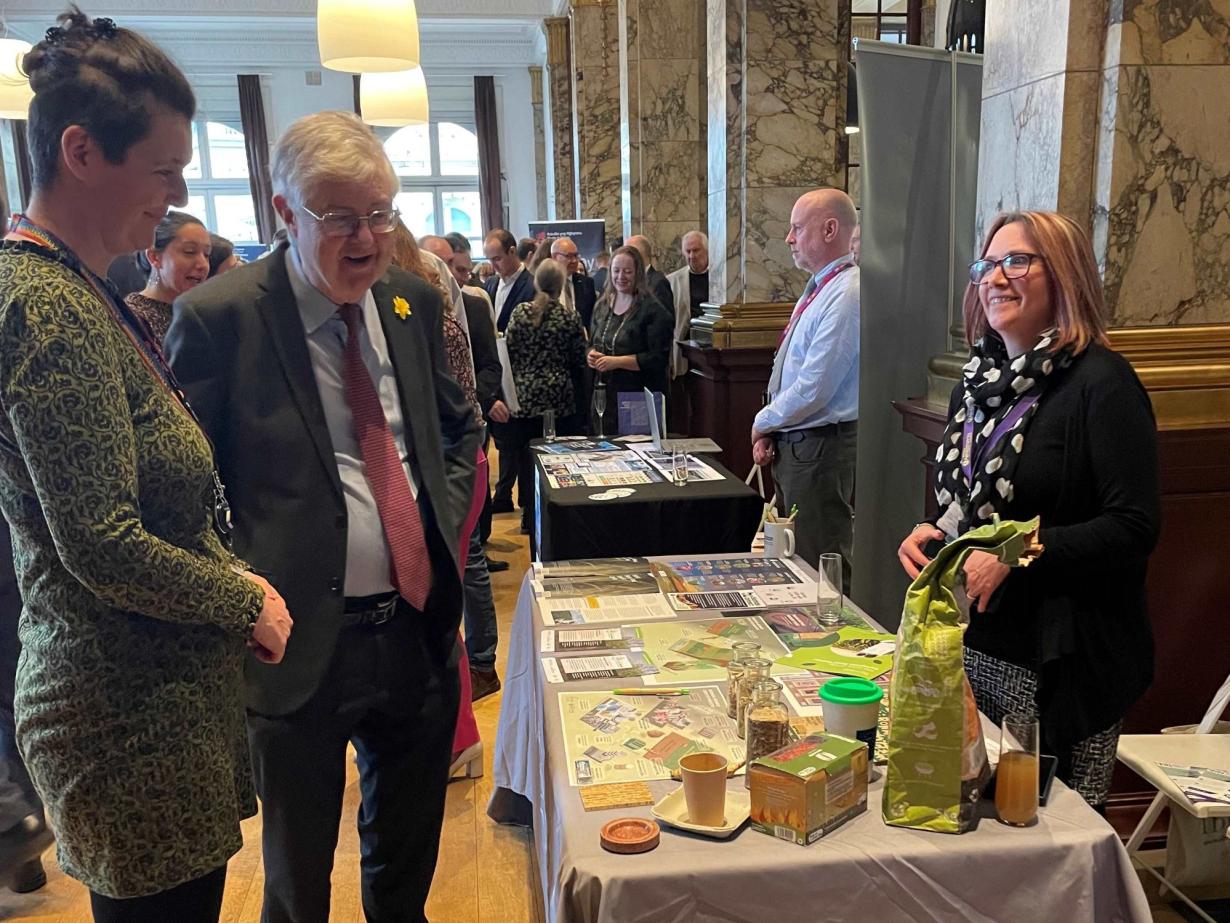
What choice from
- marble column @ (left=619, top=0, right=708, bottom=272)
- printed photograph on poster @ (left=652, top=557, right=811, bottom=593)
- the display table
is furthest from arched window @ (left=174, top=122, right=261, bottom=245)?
the display table

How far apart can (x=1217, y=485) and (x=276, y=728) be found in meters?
2.05

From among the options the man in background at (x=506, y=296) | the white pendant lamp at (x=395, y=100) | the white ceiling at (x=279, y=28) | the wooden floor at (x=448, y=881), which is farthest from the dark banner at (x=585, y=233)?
the wooden floor at (x=448, y=881)

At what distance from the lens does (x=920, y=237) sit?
Answer: 333cm

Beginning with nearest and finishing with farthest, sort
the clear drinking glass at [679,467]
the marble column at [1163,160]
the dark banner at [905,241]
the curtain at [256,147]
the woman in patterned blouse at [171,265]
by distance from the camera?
the marble column at [1163,160]
the woman in patterned blouse at [171,265]
the clear drinking glass at [679,467]
the dark banner at [905,241]
the curtain at [256,147]

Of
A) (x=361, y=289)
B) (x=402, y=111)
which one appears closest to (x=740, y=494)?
(x=361, y=289)

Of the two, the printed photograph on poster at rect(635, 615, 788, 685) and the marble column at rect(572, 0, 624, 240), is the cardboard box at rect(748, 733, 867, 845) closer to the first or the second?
the printed photograph on poster at rect(635, 615, 788, 685)

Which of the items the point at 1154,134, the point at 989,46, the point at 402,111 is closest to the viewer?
the point at 1154,134

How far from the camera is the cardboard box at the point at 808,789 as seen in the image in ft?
3.85

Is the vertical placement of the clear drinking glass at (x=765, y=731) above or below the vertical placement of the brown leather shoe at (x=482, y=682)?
above

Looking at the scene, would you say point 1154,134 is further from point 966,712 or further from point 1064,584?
point 966,712

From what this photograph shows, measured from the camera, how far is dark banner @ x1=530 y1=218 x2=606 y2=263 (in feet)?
27.0

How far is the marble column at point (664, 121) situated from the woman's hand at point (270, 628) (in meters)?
5.98

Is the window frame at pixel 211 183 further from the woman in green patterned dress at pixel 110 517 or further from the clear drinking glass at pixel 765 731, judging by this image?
the clear drinking glass at pixel 765 731

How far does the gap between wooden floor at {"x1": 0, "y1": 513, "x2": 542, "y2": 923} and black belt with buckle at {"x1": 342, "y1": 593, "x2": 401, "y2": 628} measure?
983mm
